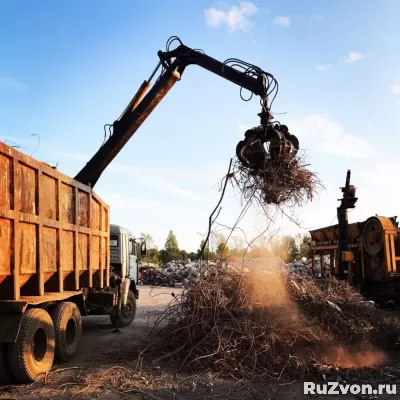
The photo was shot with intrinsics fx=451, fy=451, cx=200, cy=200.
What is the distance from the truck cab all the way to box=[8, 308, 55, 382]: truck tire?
4.44 meters

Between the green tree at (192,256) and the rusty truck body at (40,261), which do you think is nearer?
the rusty truck body at (40,261)

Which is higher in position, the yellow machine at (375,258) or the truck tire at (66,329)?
the yellow machine at (375,258)

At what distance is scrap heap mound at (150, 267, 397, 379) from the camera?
20.2ft

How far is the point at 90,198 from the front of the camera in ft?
27.2

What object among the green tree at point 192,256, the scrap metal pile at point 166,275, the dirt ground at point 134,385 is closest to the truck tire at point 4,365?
Result: the dirt ground at point 134,385

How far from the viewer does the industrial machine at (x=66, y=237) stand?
5285 mm

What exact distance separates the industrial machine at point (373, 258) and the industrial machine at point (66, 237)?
461cm

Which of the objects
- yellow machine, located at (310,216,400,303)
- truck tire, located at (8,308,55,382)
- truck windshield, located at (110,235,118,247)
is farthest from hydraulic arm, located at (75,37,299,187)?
yellow machine, located at (310,216,400,303)

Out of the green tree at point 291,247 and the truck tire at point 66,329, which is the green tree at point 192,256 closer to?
the green tree at point 291,247

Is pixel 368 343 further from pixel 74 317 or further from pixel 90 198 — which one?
pixel 90 198

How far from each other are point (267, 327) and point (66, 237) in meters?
3.33

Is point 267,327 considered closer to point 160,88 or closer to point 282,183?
point 282,183

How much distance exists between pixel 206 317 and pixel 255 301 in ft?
2.77

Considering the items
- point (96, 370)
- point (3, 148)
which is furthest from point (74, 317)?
point (3, 148)
